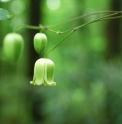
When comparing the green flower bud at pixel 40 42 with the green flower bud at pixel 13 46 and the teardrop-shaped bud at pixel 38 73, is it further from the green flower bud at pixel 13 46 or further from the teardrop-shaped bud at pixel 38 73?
the teardrop-shaped bud at pixel 38 73

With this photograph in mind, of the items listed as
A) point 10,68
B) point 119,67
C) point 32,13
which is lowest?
point 10,68

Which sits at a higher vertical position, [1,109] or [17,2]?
[17,2]

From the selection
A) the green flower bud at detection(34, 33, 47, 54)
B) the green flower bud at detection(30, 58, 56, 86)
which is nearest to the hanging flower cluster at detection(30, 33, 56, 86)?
the green flower bud at detection(30, 58, 56, 86)

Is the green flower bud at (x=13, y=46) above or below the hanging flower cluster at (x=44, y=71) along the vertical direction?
above

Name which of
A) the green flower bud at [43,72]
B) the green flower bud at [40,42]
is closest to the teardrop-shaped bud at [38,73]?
the green flower bud at [43,72]

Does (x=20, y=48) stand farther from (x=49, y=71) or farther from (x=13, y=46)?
(x=49, y=71)

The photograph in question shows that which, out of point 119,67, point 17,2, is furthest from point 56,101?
point 17,2

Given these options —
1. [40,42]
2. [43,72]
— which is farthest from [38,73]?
[40,42]

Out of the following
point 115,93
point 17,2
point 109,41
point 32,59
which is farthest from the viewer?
point 17,2

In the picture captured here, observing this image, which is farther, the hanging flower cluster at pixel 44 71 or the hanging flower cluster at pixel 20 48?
the hanging flower cluster at pixel 44 71

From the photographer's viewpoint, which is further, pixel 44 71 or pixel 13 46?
pixel 44 71

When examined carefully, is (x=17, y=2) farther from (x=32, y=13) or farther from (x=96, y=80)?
(x=96, y=80)
